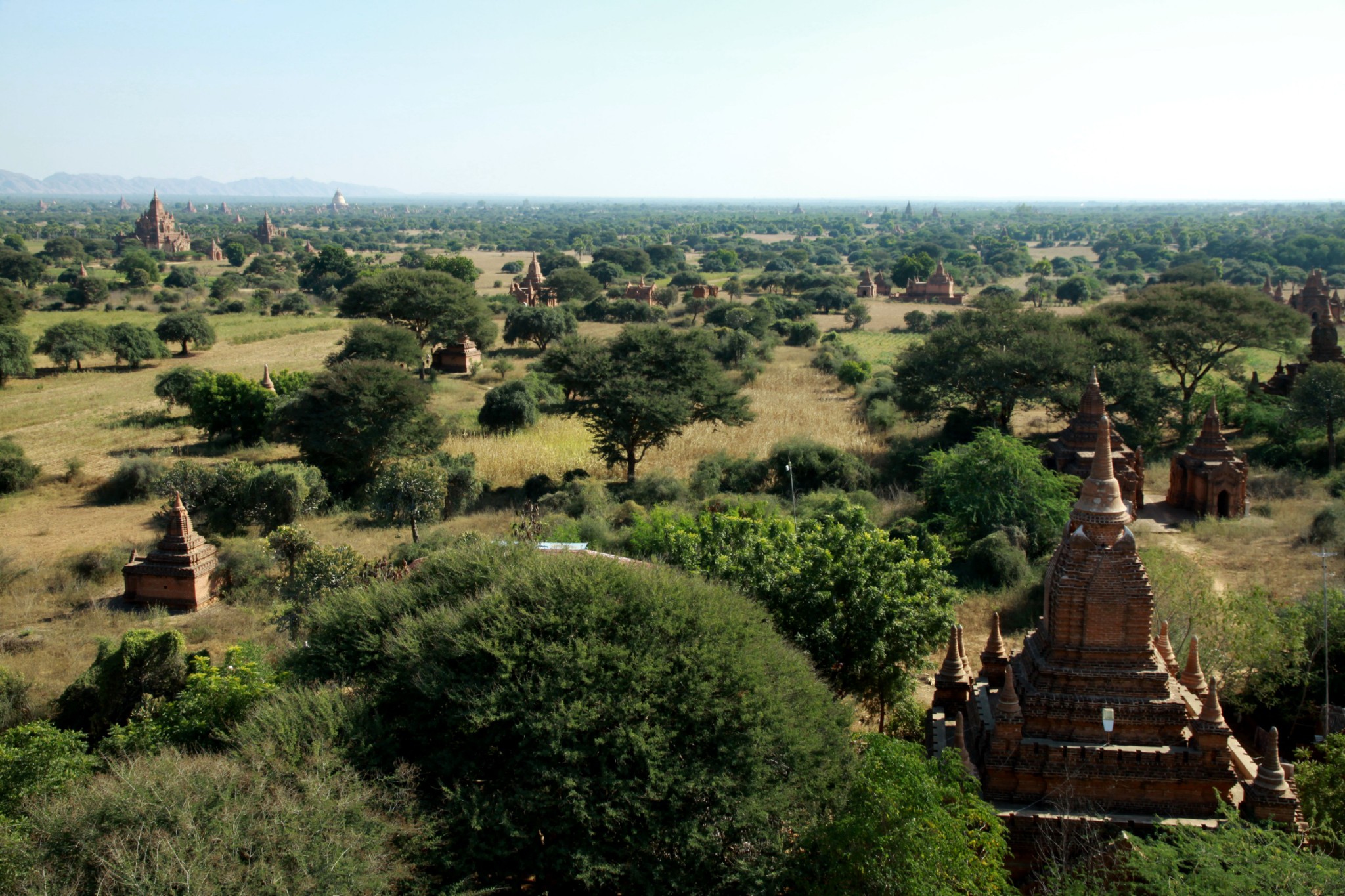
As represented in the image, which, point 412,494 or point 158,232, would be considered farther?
point 158,232

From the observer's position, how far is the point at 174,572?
18172 mm

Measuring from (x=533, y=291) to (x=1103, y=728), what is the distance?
5974cm

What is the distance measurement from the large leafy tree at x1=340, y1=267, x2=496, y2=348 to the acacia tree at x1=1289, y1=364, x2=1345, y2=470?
32.3m

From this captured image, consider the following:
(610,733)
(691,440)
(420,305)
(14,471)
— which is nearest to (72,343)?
(420,305)

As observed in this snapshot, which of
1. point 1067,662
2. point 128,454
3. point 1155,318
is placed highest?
point 1155,318

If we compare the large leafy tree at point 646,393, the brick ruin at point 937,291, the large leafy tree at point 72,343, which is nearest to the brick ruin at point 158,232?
the large leafy tree at point 72,343

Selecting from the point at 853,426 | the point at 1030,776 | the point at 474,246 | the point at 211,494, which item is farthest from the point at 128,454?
the point at 474,246

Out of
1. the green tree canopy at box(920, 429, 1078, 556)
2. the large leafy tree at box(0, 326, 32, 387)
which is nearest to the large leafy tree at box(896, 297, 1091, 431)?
the green tree canopy at box(920, 429, 1078, 556)

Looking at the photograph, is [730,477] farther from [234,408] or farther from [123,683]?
[234,408]

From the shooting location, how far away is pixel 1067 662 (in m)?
9.73

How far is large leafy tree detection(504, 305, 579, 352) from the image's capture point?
5003 centimetres

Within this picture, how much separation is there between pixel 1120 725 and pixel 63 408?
130ft

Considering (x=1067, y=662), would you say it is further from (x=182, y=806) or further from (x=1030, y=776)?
(x=182, y=806)

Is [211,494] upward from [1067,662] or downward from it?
downward
